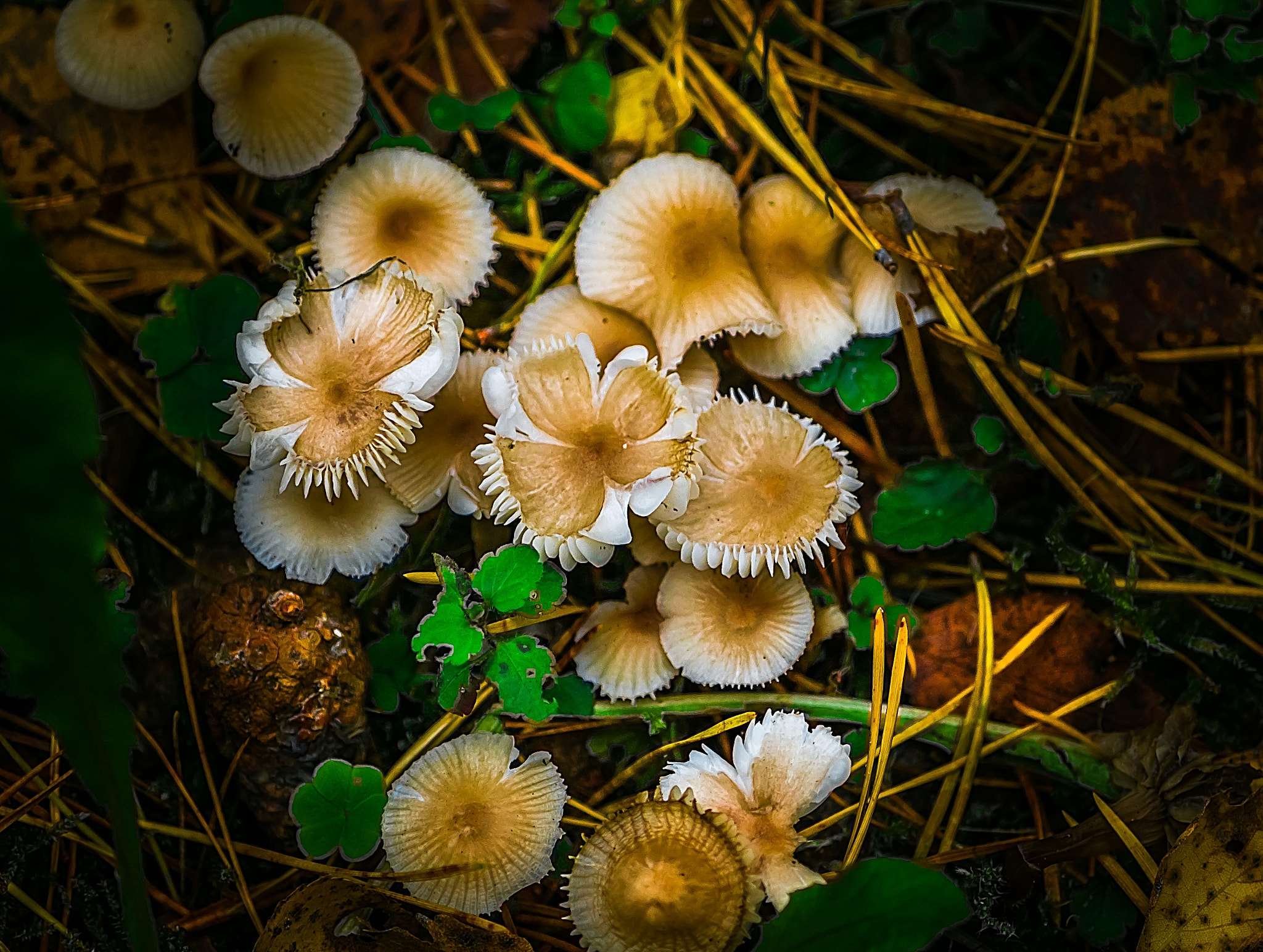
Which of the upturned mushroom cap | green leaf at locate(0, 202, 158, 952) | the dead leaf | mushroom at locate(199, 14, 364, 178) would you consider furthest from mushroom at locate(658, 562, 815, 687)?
the upturned mushroom cap

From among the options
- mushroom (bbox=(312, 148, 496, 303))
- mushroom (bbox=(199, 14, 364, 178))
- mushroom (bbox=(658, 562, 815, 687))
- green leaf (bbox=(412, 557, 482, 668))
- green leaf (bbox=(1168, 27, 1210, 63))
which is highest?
green leaf (bbox=(1168, 27, 1210, 63))

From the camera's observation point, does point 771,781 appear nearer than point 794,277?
Yes

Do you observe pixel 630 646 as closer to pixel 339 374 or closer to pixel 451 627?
pixel 451 627

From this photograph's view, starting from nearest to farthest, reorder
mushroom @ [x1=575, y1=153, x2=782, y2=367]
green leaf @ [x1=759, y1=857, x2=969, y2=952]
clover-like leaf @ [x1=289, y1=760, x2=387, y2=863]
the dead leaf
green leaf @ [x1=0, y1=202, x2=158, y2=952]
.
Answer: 1. green leaf @ [x1=0, y1=202, x2=158, y2=952]
2. green leaf @ [x1=759, y1=857, x2=969, y2=952]
3. the dead leaf
4. clover-like leaf @ [x1=289, y1=760, x2=387, y2=863]
5. mushroom @ [x1=575, y1=153, x2=782, y2=367]

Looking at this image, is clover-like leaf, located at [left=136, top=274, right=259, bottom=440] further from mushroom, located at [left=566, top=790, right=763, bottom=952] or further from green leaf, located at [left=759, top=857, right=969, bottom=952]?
green leaf, located at [left=759, top=857, right=969, bottom=952]

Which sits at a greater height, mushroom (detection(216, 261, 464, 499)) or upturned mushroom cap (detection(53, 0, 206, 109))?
upturned mushroom cap (detection(53, 0, 206, 109))

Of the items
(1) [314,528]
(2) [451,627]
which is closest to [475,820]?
(2) [451,627]

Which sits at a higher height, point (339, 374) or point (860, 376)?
point (339, 374)

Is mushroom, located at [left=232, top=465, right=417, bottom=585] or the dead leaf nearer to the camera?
the dead leaf
